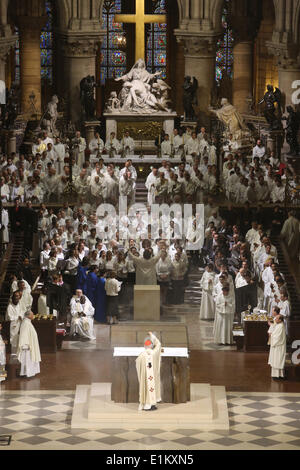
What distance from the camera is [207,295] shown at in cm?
3338

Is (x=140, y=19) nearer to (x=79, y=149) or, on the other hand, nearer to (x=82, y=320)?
(x=79, y=149)

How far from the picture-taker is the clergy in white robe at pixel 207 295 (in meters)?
33.2

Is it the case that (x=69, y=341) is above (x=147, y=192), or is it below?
below

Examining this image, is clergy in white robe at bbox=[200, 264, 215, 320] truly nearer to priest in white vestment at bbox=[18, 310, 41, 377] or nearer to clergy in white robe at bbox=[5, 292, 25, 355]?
clergy in white robe at bbox=[5, 292, 25, 355]

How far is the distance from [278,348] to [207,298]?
4.79m

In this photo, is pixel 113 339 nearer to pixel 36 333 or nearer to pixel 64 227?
pixel 36 333

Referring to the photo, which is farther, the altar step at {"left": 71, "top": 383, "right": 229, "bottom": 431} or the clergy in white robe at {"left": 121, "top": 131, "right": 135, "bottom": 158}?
the clergy in white robe at {"left": 121, "top": 131, "right": 135, "bottom": 158}

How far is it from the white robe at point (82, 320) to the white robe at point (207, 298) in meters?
2.95

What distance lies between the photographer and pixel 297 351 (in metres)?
30.2

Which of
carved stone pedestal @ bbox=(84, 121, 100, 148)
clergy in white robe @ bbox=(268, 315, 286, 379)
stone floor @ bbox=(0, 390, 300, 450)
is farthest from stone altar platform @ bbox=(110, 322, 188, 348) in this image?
carved stone pedestal @ bbox=(84, 121, 100, 148)

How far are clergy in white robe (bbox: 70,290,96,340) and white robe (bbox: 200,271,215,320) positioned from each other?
117 inches

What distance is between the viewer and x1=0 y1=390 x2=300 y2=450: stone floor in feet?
81.8

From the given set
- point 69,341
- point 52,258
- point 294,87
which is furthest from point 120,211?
point 294,87

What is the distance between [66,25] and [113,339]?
78.1 feet
